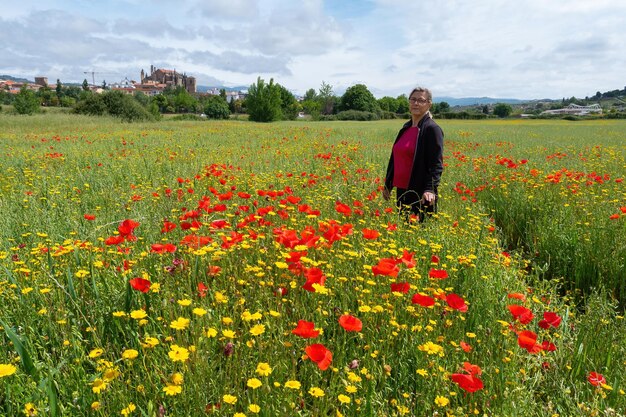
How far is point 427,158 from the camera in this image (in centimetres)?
419

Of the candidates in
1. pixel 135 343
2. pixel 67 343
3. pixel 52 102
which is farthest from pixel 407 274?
pixel 52 102

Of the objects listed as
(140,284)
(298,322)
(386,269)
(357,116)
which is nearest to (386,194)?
(386,269)

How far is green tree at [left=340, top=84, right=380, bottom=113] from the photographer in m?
81.1

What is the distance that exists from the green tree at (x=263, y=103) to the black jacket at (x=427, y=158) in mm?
54706

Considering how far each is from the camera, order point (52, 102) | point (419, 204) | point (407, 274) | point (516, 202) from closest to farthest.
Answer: point (407, 274) → point (419, 204) → point (516, 202) → point (52, 102)

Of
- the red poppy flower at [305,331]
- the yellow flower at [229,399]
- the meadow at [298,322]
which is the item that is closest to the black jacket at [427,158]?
the meadow at [298,322]

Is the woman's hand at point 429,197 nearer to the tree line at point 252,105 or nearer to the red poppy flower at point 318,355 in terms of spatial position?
the red poppy flower at point 318,355

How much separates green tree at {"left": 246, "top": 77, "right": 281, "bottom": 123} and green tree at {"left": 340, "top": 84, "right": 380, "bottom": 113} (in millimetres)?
28272

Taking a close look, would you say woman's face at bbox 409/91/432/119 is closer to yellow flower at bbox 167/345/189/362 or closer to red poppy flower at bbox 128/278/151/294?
red poppy flower at bbox 128/278/151/294

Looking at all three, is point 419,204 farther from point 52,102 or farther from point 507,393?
point 52,102

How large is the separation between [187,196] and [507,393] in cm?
411

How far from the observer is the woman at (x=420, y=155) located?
4.11 meters

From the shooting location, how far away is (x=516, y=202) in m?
5.22

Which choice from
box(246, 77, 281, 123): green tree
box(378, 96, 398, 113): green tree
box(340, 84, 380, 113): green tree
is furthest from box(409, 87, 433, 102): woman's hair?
box(378, 96, 398, 113): green tree
